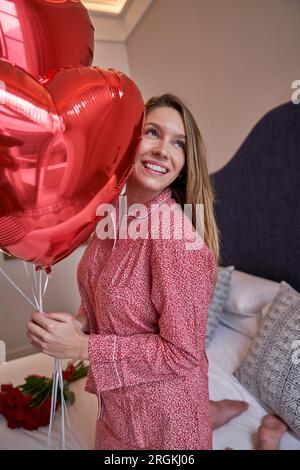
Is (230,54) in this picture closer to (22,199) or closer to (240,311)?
(240,311)

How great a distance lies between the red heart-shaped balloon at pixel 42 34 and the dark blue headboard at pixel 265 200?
949 millimetres

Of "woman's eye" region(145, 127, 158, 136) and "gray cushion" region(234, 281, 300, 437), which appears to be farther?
"gray cushion" region(234, 281, 300, 437)

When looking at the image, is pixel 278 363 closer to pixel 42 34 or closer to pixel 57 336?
pixel 57 336

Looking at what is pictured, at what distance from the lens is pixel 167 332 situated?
645mm

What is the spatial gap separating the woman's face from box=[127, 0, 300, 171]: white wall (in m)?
0.77

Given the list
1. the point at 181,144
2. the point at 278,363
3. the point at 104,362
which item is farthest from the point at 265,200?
the point at 104,362

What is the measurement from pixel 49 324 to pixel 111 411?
303mm

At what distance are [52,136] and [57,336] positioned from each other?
14.8 inches

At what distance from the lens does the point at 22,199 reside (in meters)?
0.48

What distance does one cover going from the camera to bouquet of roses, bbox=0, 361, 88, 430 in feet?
3.54

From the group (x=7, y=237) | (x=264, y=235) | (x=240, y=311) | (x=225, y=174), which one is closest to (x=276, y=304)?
(x=240, y=311)

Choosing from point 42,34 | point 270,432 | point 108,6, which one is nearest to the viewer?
point 42,34

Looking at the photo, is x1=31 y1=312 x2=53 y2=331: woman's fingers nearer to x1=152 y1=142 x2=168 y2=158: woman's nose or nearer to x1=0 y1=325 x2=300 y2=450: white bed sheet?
x1=152 y1=142 x2=168 y2=158: woman's nose

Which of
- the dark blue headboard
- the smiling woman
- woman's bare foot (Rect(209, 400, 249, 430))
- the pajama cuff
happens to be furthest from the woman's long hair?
the dark blue headboard
